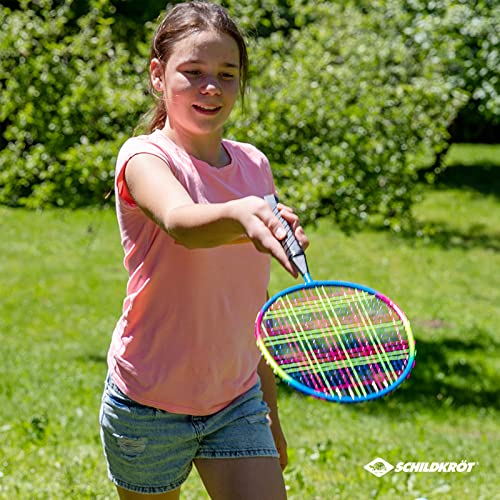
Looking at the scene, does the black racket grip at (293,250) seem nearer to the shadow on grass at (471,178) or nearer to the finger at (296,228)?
the finger at (296,228)

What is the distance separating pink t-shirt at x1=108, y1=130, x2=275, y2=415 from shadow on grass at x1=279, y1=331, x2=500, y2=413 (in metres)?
4.84

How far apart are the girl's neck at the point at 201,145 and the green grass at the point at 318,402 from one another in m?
2.38

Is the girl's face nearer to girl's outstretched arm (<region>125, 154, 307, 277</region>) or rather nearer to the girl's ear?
the girl's ear

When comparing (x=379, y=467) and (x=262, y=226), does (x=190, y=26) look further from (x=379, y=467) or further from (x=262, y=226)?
(x=379, y=467)

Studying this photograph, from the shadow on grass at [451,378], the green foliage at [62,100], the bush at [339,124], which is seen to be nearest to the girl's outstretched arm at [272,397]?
the bush at [339,124]

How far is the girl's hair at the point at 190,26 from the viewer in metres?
2.34

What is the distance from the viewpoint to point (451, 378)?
8164 millimetres

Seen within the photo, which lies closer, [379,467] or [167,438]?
[167,438]

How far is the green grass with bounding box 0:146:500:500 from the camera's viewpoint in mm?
4770

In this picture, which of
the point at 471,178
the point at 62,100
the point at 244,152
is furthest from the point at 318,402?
the point at 471,178

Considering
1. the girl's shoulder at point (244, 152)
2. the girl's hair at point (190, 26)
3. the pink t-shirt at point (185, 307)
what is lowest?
the pink t-shirt at point (185, 307)

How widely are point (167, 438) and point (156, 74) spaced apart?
0.97 meters

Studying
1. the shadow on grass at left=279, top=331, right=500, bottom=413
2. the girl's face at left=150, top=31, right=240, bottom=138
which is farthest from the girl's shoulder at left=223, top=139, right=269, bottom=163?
the shadow on grass at left=279, top=331, right=500, bottom=413

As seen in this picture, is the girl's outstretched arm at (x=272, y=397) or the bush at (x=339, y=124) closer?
the girl's outstretched arm at (x=272, y=397)
